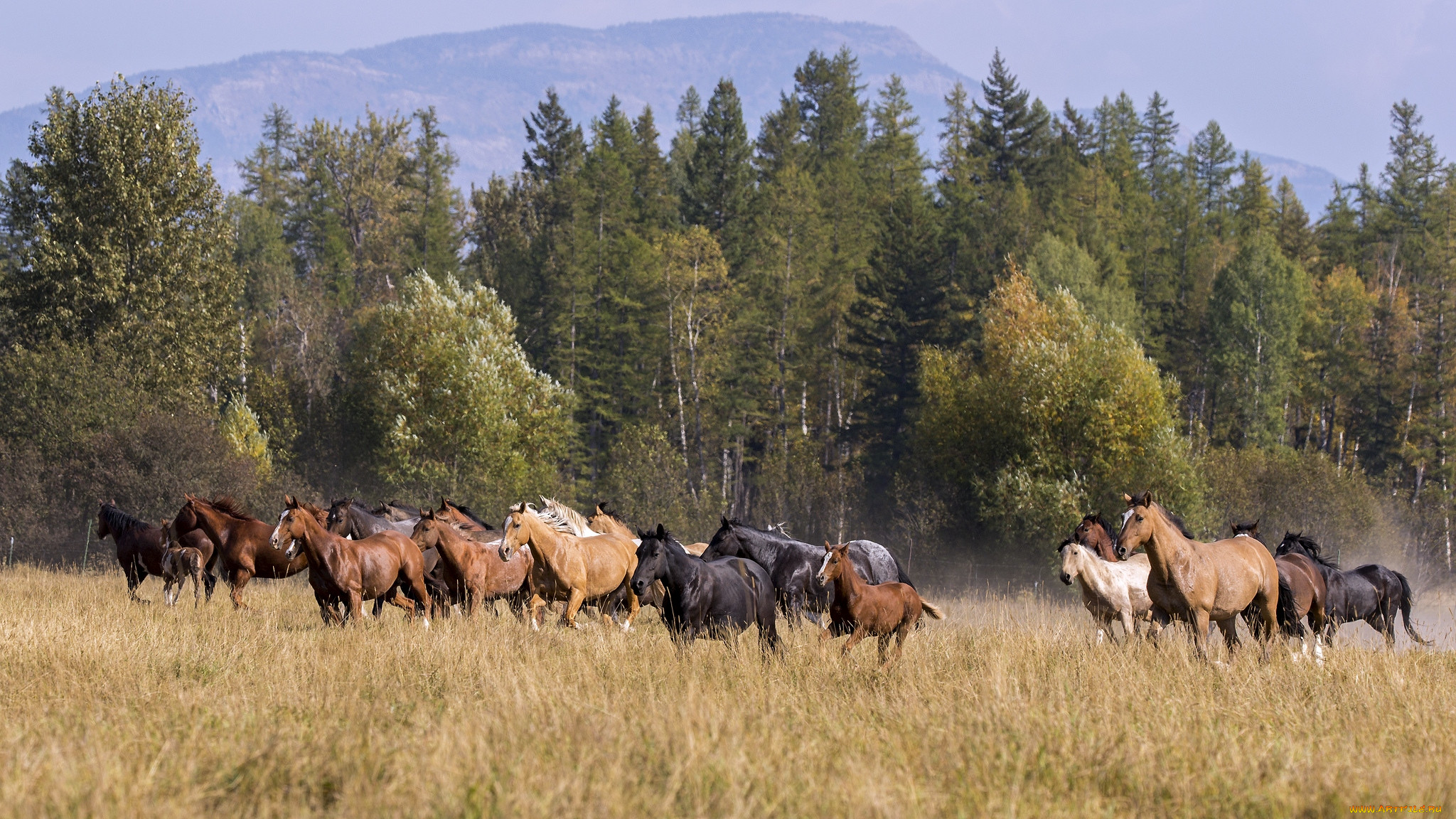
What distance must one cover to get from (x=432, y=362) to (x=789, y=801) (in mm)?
40581

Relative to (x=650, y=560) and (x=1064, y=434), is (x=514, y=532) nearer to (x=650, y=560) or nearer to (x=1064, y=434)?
(x=650, y=560)

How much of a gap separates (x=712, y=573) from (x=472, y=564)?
15.8 ft

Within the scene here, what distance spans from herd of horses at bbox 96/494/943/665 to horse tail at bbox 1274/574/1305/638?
13.5 ft

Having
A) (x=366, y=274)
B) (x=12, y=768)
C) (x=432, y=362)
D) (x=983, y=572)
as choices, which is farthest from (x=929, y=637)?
(x=366, y=274)

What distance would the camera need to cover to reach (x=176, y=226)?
36031mm

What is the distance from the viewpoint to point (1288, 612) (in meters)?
12.8

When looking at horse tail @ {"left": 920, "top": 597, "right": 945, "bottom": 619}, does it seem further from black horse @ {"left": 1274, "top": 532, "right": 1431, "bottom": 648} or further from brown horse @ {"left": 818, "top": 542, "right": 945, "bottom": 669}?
black horse @ {"left": 1274, "top": 532, "right": 1431, "bottom": 648}

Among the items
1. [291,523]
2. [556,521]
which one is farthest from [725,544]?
[291,523]

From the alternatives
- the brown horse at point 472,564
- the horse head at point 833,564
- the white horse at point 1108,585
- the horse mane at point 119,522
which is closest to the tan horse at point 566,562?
the brown horse at point 472,564

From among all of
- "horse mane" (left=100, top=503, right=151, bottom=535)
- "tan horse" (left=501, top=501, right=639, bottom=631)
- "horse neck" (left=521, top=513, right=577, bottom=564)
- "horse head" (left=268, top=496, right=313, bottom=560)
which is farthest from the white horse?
"horse mane" (left=100, top=503, right=151, bottom=535)

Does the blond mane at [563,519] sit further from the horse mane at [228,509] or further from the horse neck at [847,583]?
the horse neck at [847,583]

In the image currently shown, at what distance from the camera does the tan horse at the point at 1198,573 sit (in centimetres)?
1110

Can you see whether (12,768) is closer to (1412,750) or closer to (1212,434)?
(1412,750)

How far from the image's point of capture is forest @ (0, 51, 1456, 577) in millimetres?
35156
